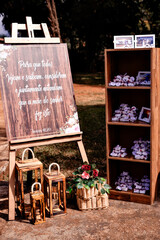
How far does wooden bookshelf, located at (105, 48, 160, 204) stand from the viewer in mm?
3680

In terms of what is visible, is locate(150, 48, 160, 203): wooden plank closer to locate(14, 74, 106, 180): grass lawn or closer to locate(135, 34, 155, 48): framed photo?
locate(135, 34, 155, 48): framed photo

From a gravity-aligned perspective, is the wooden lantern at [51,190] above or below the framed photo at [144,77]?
below

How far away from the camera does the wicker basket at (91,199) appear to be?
365 centimetres

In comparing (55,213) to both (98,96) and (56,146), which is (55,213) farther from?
(98,96)

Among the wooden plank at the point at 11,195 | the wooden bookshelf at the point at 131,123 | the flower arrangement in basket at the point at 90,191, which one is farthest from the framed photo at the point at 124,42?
the wooden plank at the point at 11,195

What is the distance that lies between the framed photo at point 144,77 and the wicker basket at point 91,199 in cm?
122

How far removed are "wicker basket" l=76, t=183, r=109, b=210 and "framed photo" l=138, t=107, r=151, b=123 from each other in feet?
2.90

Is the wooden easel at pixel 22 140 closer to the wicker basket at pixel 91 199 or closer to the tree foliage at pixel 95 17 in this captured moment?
the wicker basket at pixel 91 199

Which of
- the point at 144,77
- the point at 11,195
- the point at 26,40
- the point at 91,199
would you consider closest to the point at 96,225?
the point at 91,199

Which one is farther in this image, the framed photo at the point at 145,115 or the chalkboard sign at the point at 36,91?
the framed photo at the point at 145,115

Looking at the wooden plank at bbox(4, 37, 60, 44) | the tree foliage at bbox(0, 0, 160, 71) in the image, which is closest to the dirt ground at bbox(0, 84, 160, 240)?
the wooden plank at bbox(4, 37, 60, 44)

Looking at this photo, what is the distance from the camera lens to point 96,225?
132 inches

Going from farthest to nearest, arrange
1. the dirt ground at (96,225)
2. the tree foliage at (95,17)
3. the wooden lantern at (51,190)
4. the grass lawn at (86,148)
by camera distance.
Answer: the tree foliage at (95,17), the grass lawn at (86,148), the wooden lantern at (51,190), the dirt ground at (96,225)

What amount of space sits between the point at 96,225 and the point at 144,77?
1684 mm
